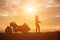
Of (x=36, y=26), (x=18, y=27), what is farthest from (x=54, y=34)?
(x=18, y=27)

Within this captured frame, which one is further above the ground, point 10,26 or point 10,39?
point 10,26

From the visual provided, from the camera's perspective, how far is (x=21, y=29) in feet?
54.9

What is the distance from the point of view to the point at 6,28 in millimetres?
16453

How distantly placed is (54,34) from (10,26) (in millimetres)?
4545

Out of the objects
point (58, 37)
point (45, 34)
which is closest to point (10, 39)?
point (45, 34)

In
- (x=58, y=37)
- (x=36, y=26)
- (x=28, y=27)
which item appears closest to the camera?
(x=58, y=37)

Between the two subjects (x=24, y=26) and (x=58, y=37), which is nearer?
(x=58, y=37)

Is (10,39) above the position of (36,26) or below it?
below

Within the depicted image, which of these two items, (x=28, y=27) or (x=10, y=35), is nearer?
(x=10, y=35)

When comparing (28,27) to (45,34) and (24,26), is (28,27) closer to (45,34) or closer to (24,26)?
(24,26)

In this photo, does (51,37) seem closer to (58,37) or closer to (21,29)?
(58,37)

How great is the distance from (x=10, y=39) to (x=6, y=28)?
2.66 metres

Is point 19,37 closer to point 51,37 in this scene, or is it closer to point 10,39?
point 10,39

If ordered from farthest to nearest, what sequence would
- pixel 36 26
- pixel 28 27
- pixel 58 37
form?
pixel 28 27 < pixel 36 26 < pixel 58 37
